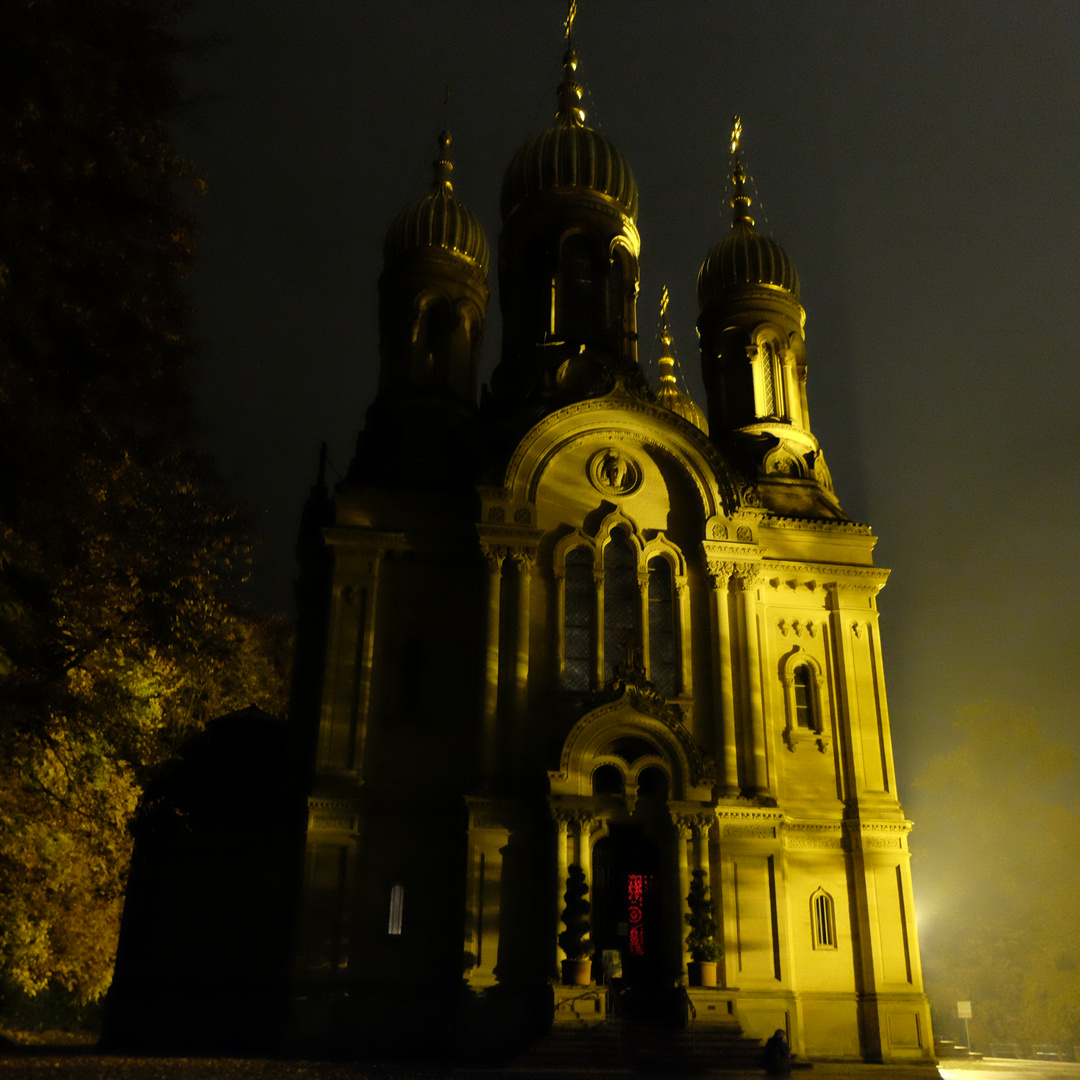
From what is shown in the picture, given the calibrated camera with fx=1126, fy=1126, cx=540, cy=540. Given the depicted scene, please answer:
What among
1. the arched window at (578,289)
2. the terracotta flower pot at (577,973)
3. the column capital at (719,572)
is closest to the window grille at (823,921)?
the terracotta flower pot at (577,973)

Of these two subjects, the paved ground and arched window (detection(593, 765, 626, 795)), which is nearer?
the paved ground

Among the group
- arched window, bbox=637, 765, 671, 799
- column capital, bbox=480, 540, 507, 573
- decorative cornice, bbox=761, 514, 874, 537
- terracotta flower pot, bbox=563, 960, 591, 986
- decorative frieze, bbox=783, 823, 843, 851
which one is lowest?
terracotta flower pot, bbox=563, 960, 591, 986

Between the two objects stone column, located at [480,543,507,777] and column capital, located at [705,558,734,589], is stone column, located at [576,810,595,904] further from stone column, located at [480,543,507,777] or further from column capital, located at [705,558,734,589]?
column capital, located at [705,558,734,589]

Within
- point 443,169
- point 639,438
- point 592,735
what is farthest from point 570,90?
point 592,735

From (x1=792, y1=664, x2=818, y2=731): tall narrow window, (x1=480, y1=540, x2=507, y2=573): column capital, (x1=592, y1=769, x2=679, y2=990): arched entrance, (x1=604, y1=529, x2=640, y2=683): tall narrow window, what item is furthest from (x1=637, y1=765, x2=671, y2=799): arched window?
(x1=480, y1=540, x2=507, y2=573): column capital

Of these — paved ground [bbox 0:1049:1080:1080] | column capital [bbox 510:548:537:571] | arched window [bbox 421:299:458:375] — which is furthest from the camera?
arched window [bbox 421:299:458:375]

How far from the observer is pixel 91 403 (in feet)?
39.3

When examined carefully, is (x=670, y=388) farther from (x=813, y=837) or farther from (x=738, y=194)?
(x=813, y=837)

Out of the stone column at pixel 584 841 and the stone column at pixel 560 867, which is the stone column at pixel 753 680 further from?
the stone column at pixel 560 867

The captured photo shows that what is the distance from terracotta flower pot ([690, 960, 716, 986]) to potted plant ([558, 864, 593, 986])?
1822 mm

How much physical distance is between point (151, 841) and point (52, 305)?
14.7m

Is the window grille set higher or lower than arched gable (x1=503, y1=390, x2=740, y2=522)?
lower

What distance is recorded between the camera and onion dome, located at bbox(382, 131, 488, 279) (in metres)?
30.2

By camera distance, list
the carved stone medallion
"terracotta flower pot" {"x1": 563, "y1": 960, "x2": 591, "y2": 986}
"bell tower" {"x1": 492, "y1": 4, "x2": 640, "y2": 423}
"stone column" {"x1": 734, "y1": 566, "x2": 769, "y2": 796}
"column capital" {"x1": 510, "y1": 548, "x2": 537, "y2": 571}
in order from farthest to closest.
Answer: "bell tower" {"x1": 492, "y1": 4, "x2": 640, "y2": 423} → the carved stone medallion → "column capital" {"x1": 510, "y1": 548, "x2": 537, "y2": 571} → "stone column" {"x1": 734, "y1": 566, "x2": 769, "y2": 796} → "terracotta flower pot" {"x1": 563, "y1": 960, "x2": 591, "y2": 986}
